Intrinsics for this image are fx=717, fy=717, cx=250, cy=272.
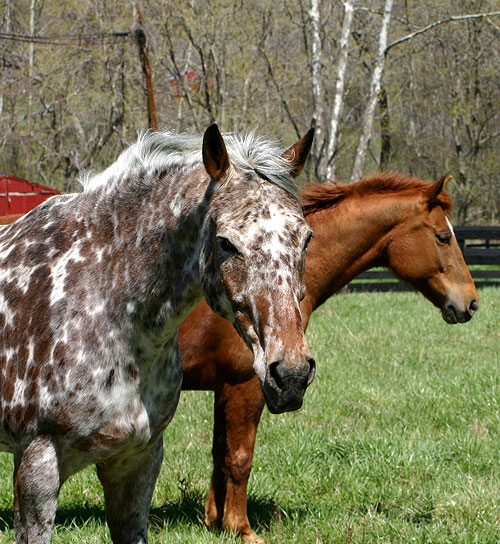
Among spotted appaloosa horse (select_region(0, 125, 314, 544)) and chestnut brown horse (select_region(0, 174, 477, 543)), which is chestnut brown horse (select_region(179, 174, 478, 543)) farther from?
spotted appaloosa horse (select_region(0, 125, 314, 544))

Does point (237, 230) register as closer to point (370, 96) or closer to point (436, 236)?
point (436, 236)

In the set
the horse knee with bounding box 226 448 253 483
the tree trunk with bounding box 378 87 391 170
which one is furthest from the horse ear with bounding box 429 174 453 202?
the tree trunk with bounding box 378 87 391 170

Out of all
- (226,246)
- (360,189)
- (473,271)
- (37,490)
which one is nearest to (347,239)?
(360,189)

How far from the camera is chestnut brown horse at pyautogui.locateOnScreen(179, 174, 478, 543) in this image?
4.24 metres

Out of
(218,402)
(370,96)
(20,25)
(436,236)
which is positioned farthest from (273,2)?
(218,402)

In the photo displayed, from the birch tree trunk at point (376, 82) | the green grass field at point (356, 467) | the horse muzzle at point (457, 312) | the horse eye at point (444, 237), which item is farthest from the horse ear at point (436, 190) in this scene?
the birch tree trunk at point (376, 82)

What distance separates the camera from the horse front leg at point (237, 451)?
4219mm

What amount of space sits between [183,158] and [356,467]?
2.84 metres

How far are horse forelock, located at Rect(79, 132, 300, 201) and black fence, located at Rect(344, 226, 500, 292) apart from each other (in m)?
12.3

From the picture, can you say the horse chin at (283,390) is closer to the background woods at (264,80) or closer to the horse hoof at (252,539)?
the horse hoof at (252,539)

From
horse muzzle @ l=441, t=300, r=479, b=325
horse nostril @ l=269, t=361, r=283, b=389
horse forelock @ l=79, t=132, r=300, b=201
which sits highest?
horse forelock @ l=79, t=132, r=300, b=201

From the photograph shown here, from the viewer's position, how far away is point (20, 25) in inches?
942

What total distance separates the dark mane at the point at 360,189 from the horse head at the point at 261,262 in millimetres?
2014

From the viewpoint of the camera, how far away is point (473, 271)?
16547mm
